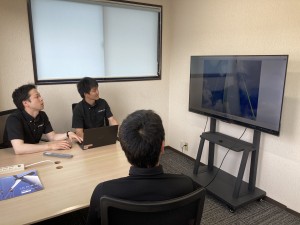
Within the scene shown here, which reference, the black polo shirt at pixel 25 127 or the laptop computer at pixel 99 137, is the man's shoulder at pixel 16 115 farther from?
the laptop computer at pixel 99 137

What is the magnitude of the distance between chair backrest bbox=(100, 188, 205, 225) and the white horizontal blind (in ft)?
7.84

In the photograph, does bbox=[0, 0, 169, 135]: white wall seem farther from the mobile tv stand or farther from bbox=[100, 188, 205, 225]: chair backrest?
bbox=[100, 188, 205, 225]: chair backrest

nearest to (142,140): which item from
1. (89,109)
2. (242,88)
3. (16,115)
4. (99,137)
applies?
(99,137)

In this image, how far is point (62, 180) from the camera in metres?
1.48

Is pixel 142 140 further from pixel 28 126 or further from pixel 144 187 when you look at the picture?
pixel 28 126

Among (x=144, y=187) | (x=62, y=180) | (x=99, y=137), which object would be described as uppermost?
(x=144, y=187)

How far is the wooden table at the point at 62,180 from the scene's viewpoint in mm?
1182

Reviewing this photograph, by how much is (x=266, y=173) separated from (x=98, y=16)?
2716mm

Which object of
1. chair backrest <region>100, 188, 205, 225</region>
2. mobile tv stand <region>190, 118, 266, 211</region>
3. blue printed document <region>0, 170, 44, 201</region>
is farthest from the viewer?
mobile tv stand <region>190, 118, 266, 211</region>

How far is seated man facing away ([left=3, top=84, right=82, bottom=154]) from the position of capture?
1880 mm

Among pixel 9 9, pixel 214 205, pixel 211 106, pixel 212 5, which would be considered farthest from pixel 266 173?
pixel 9 9

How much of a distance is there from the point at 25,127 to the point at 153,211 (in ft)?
5.47

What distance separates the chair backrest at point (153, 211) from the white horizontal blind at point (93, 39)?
94.1 inches

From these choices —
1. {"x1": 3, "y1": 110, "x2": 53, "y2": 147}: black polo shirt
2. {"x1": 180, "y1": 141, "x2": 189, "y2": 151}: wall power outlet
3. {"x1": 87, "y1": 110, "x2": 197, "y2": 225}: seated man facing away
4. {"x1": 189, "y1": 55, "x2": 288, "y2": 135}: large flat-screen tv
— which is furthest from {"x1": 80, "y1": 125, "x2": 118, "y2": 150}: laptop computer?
{"x1": 180, "y1": 141, "x2": 189, "y2": 151}: wall power outlet
